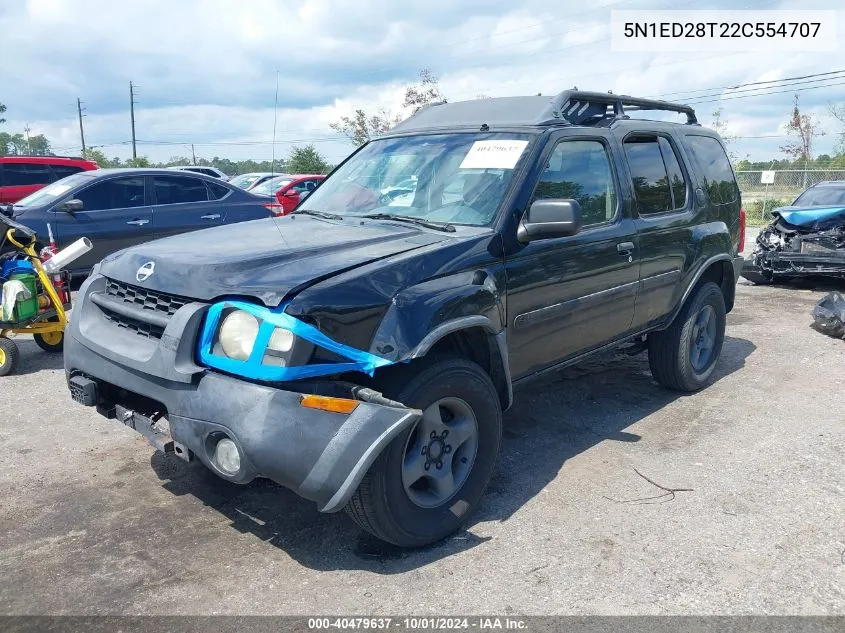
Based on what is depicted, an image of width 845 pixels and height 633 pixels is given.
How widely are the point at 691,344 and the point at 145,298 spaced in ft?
13.0

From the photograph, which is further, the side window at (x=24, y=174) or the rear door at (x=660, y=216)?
the side window at (x=24, y=174)

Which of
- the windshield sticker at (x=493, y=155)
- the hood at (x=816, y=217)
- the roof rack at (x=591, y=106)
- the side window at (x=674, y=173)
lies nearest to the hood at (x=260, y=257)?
the windshield sticker at (x=493, y=155)

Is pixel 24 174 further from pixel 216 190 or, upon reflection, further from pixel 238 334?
pixel 238 334

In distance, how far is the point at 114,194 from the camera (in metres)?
8.81

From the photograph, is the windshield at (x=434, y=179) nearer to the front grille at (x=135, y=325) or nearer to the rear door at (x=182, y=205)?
the front grille at (x=135, y=325)

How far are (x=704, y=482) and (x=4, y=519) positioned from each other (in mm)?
3665

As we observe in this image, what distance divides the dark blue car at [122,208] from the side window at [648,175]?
6379mm

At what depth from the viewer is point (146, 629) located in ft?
8.64

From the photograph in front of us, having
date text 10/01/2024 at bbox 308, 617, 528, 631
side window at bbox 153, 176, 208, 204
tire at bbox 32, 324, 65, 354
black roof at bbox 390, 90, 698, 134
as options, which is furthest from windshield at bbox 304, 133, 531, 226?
side window at bbox 153, 176, 208, 204

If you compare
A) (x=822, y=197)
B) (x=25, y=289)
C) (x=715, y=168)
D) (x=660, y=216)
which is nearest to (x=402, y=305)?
(x=660, y=216)

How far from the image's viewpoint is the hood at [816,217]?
378 inches

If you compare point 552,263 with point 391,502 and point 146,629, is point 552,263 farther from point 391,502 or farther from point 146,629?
point 146,629

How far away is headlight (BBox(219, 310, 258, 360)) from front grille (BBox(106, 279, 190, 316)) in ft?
0.90

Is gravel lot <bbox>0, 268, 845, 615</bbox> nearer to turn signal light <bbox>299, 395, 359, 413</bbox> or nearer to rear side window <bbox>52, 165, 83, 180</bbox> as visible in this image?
turn signal light <bbox>299, 395, 359, 413</bbox>
